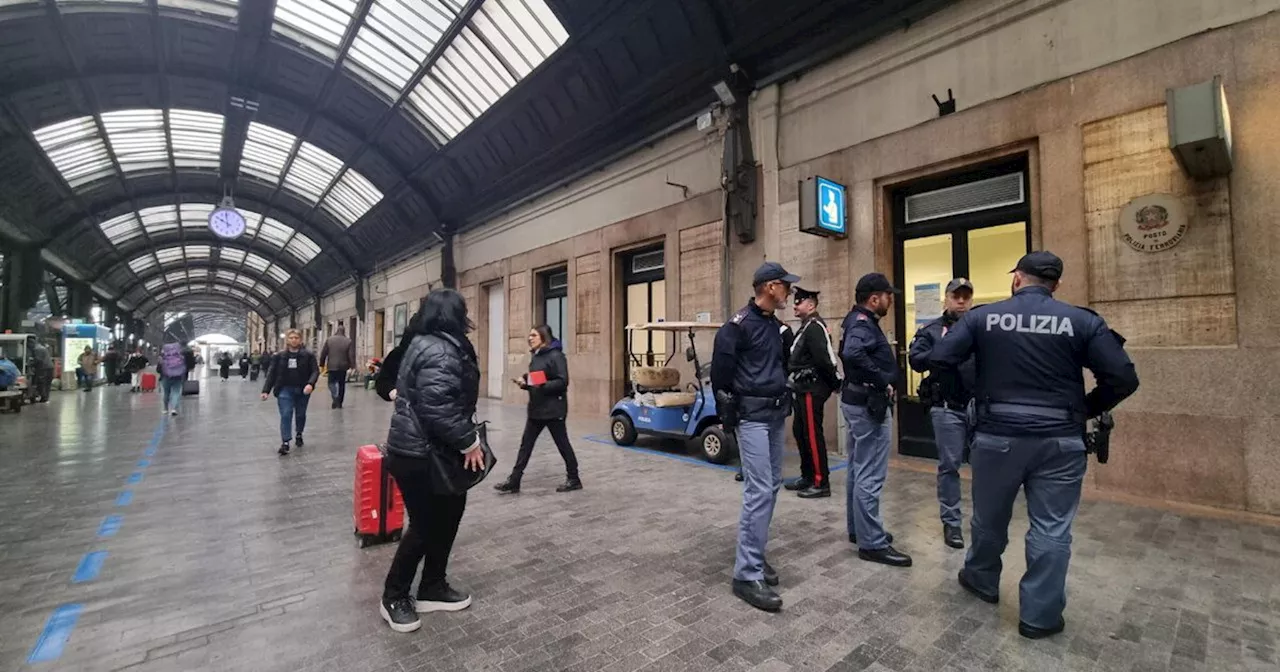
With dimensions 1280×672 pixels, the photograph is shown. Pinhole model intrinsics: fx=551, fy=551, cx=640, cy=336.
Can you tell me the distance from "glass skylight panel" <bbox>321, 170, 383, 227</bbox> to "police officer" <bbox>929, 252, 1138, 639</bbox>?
2172 cm

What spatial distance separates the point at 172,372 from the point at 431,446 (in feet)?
43.0

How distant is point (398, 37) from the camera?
13.4 m

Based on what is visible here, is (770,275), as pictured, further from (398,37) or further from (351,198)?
(351,198)

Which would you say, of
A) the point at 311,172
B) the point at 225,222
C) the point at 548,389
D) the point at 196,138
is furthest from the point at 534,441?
the point at 196,138

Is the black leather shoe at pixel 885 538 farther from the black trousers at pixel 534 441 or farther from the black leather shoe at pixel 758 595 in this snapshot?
the black trousers at pixel 534 441

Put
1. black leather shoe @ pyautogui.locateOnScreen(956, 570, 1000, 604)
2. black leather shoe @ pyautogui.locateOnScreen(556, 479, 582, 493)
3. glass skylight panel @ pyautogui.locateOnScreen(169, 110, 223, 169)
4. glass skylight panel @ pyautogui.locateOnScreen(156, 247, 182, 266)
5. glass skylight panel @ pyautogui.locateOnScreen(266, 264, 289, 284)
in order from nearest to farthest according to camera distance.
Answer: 1. black leather shoe @ pyautogui.locateOnScreen(956, 570, 1000, 604)
2. black leather shoe @ pyautogui.locateOnScreen(556, 479, 582, 493)
3. glass skylight panel @ pyautogui.locateOnScreen(169, 110, 223, 169)
4. glass skylight panel @ pyautogui.locateOnScreen(156, 247, 182, 266)
5. glass skylight panel @ pyautogui.locateOnScreen(266, 264, 289, 284)

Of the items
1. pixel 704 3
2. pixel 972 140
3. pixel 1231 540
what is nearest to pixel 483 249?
pixel 704 3

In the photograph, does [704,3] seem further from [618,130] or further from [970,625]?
[970,625]

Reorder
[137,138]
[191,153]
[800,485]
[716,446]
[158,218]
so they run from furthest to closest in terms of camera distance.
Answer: [158,218], [191,153], [137,138], [716,446], [800,485]

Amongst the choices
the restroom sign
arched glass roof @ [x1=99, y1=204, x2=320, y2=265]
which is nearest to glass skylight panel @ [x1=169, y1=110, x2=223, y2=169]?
arched glass roof @ [x1=99, y1=204, x2=320, y2=265]

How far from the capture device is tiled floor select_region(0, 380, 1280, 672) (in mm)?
2607

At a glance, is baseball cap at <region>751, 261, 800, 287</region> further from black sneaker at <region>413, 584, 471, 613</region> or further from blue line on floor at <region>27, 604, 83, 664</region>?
blue line on floor at <region>27, 604, 83, 664</region>

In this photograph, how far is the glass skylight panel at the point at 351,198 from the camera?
2127cm

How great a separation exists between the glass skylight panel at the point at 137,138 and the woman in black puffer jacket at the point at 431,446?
835 inches
